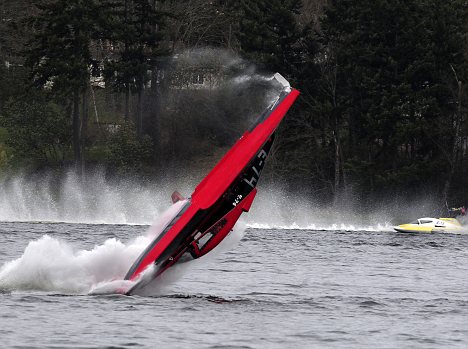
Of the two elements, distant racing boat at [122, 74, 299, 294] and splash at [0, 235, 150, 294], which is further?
splash at [0, 235, 150, 294]

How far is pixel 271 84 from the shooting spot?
218 ft

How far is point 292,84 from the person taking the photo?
68312mm

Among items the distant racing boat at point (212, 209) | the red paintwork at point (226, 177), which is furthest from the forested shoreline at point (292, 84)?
the distant racing boat at point (212, 209)

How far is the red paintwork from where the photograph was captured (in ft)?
77.2

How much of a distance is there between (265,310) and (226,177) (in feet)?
10.3

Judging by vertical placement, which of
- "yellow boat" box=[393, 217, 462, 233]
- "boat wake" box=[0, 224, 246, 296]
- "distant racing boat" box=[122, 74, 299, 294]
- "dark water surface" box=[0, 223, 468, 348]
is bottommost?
"yellow boat" box=[393, 217, 462, 233]

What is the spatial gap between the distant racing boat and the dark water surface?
33.0 inches

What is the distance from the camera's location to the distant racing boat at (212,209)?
23.5 m

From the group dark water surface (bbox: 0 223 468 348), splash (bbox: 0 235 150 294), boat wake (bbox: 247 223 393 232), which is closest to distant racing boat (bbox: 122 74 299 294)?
splash (bbox: 0 235 150 294)

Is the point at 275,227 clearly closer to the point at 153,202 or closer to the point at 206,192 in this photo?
the point at 153,202

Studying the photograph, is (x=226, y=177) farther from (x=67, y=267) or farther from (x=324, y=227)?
(x=324, y=227)

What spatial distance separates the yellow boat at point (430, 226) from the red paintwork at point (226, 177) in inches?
1121

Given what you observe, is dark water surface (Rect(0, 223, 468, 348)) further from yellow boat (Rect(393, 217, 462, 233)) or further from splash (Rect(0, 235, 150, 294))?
yellow boat (Rect(393, 217, 462, 233))

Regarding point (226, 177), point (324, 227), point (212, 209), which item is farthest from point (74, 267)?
point (324, 227)
